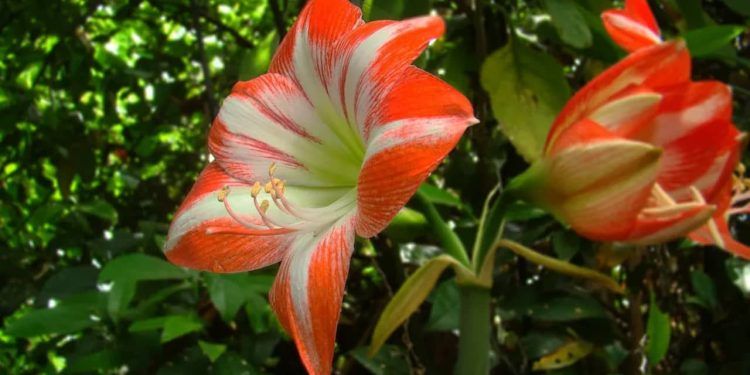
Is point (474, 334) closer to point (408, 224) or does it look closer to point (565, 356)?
point (408, 224)

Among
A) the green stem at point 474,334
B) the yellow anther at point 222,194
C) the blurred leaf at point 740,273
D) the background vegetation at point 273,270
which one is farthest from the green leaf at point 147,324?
the blurred leaf at point 740,273

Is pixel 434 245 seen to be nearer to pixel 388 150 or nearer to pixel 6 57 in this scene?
pixel 388 150

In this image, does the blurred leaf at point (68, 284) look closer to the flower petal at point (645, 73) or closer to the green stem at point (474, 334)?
the green stem at point (474, 334)

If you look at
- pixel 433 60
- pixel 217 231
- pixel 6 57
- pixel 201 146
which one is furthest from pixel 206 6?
pixel 217 231

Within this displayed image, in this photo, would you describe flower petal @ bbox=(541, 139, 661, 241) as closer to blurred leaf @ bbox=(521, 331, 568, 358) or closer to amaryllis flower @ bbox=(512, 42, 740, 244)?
amaryllis flower @ bbox=(512, 42, 740, 244)

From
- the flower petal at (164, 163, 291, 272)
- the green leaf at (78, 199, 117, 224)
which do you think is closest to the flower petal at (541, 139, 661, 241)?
the flower petal at (164, 163, 291, 272)

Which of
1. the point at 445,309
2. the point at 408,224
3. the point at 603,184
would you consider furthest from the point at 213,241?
the point at 445,309

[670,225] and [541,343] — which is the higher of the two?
[670,225]
